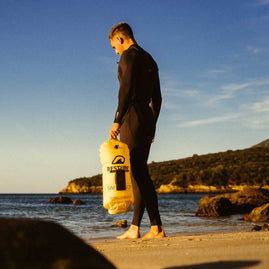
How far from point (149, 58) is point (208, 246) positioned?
2.30m

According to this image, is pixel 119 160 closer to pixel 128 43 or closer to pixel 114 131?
pixel 114 131

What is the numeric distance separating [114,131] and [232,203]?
15.3 m

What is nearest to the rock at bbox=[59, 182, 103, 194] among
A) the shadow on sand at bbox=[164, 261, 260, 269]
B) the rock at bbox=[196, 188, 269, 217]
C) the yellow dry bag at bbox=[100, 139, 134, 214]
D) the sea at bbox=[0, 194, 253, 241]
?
the sea at bbox=[0, 194, 253, 241]

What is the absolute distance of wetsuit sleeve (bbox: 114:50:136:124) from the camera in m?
4.26

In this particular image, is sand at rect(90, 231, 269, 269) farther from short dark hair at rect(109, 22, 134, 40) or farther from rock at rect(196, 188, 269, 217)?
rock at rect(196, 188, 269, 217)

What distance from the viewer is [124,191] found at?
4070mm

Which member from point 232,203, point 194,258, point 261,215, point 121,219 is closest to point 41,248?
point 194,258

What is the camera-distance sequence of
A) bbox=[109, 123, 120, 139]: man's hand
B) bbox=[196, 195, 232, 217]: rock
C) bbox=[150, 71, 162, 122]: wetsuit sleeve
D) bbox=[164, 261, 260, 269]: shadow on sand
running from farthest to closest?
bbox=[196, 195, 232, 217]: rock < bbox=[150, 71, 162, 122]: wetsuit sleeve < bbox=[109, 123, 120, 139]: man's hand < bbox=[164, 261, 260, 269]: shadow on sand

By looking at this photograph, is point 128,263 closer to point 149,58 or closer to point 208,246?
point 208,246

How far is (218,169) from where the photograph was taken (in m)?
73.0

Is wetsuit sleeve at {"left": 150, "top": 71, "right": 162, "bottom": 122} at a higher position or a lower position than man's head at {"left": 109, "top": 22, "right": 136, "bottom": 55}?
lower

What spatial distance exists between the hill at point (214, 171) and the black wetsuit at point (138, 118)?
60396mm

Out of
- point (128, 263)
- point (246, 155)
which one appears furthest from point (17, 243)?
point (246, 155)

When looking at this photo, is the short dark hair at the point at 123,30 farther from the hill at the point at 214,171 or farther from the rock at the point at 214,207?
the hill at the point at 214,171
